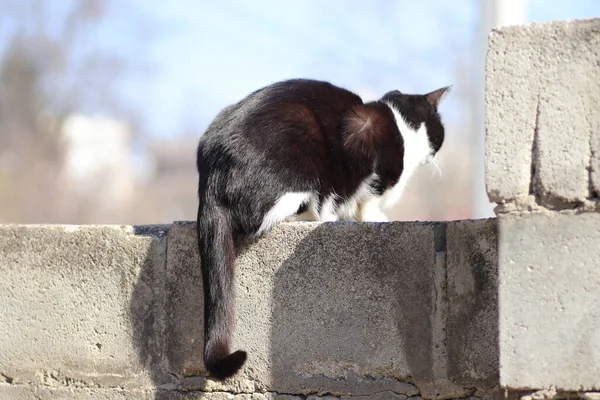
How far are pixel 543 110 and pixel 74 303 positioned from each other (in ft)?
6.44

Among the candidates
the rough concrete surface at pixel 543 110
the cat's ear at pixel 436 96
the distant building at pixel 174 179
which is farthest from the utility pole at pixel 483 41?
the distant building at pixel 174 179

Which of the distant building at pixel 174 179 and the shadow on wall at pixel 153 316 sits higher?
the distant building at pixel 174 179

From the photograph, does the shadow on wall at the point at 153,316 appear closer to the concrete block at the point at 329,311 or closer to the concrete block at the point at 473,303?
the concrete block at the point at 329,311

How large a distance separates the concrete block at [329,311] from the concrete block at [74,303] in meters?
0.20

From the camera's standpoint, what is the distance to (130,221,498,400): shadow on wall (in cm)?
276

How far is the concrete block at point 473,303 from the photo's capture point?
2697 millimetres

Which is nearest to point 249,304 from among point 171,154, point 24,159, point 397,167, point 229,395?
point 229,395

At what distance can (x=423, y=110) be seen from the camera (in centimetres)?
416

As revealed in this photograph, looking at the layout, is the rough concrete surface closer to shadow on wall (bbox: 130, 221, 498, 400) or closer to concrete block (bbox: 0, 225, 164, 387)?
shadow on wall (bbox: 130, 221, 498, 400)

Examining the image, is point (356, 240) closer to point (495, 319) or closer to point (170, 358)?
point (495, 319)

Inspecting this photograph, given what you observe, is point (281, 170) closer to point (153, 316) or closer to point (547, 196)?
point (153, 316)

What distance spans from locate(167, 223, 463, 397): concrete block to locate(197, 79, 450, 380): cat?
0.36 feet

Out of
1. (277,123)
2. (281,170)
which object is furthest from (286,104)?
(281,170)

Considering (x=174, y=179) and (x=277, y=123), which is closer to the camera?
(x=277, y=123)
